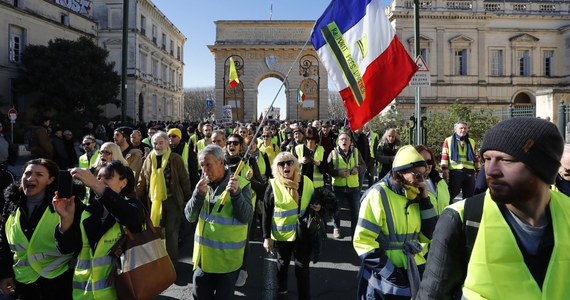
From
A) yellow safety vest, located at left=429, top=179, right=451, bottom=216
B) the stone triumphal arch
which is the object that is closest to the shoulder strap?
yellow safety vest, located at left=429, top=179, right=451, bottom=216

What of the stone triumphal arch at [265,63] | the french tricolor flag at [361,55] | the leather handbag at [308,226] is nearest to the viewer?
the leather handbag at [308,226]

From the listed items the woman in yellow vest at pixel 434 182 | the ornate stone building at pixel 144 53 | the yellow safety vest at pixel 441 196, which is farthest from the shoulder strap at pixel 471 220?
the ornate stone building at pixel 144 53

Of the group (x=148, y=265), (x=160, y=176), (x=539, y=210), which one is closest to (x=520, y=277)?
(x=539, y=210)

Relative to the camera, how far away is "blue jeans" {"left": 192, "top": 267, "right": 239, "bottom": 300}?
3630 mm

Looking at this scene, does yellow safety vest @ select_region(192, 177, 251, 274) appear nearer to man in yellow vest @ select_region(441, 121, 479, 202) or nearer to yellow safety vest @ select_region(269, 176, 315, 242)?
yellow safety vest @ select_region(269, 176, 315, 242)

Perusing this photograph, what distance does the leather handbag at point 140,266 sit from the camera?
284 cm

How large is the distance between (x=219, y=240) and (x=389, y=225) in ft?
4.62

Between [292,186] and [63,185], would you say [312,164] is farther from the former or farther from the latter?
[63,185]

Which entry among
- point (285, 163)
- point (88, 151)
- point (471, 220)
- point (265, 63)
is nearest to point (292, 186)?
point (285, 163)

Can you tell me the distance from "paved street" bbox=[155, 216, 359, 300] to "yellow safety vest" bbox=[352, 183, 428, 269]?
2.16 metres

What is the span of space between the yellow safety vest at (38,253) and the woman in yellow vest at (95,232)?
0.18 metres

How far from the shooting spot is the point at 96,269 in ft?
9.68

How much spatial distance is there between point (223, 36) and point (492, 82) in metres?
24.1

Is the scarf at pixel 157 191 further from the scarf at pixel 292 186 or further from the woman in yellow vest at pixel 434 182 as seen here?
the woman in yellow vest at pixel 434 182
